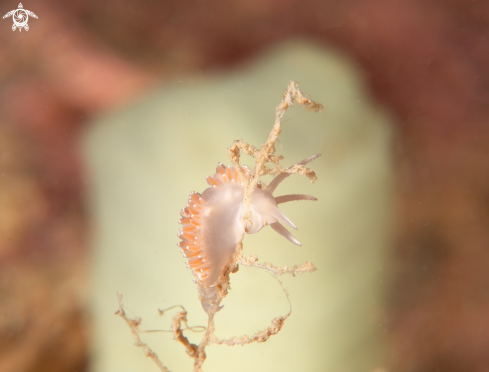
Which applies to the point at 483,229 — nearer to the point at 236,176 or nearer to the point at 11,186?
the point at 236,176

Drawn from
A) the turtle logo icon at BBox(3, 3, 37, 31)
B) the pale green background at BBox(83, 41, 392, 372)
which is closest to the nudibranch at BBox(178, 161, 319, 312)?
the pale green background at BBox(83, 41, 392, 372)

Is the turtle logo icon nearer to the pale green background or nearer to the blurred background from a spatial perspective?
the blurred background

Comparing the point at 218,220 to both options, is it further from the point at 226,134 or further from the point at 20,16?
the point at 20,16

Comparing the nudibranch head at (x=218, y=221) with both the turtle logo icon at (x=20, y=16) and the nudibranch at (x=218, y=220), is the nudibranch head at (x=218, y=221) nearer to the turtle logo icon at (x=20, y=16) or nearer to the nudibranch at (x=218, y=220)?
the nudibranch at (x=218, y=220)

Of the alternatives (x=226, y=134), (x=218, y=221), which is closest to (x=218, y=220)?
(x=218, y=221)

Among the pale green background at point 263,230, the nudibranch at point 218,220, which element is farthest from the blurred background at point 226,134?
the nudibranch at point 218,220
